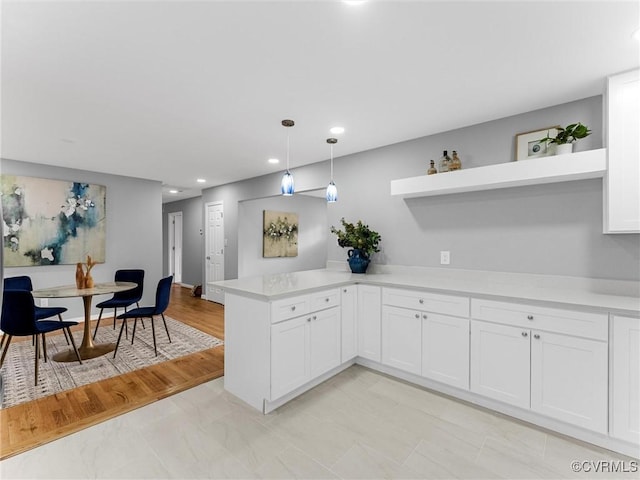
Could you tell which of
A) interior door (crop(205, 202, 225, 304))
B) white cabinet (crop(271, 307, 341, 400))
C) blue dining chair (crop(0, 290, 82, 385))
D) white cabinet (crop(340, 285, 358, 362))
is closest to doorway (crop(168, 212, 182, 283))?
interior door (crop(205, 202, 225, 304))

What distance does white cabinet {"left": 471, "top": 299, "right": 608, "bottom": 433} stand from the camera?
2.08 m

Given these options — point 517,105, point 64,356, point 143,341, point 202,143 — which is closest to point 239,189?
point 202,143

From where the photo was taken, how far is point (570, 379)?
7.07 feet

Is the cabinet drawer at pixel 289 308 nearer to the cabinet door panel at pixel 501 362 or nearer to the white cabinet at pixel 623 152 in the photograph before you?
the cabinet door panel at pixel 501 362

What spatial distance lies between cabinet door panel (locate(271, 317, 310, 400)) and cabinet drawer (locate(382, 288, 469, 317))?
0.81 m

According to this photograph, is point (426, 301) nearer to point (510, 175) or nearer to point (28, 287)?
point (510, 175)

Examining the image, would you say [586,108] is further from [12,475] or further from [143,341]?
[143,341]

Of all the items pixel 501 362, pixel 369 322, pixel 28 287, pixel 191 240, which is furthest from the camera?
pixel 191 240

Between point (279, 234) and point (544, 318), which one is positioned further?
point (279, 234)

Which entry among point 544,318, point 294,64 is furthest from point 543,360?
point 294,64

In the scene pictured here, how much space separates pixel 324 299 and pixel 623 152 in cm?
235

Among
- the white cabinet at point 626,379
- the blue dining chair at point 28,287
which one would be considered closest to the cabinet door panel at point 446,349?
the white cabinet at point 626,379

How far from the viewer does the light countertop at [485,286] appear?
2.24 meters

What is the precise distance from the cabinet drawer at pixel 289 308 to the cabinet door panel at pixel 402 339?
812 millimetres
